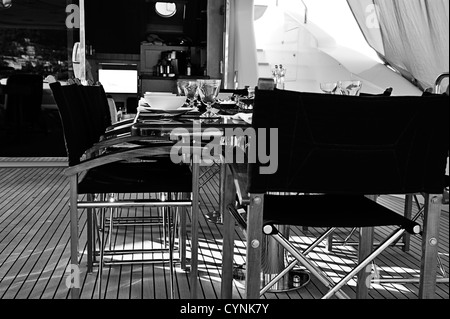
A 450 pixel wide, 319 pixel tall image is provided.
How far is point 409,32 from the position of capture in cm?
370

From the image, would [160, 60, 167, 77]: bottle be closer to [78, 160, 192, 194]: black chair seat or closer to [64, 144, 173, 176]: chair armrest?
[78, 160, 192, 194]: black chair seat

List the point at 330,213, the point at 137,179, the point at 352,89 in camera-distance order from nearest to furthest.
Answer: the point at 330,213
the point at 137,179
the point at 352,89

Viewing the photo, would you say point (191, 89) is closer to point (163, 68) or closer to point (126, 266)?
point (126, 266)

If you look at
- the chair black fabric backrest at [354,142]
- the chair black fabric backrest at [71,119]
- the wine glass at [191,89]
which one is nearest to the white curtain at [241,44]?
the wine glass at [191,89]

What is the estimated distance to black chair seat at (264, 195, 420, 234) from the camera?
142 centimetres

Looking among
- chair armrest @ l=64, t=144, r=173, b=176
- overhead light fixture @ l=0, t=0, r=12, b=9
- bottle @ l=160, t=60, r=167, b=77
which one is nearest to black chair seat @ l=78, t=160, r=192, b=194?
chair armrest @ l=64, t=144, r=173, b=176

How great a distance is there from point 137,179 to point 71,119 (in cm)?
36

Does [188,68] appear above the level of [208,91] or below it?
above

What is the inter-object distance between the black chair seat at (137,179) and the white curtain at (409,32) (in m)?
1.83

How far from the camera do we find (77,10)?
20.0 ft

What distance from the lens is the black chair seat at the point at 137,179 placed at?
6.47ft

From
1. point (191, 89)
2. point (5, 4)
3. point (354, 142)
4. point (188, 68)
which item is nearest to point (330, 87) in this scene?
point (191, 89)
